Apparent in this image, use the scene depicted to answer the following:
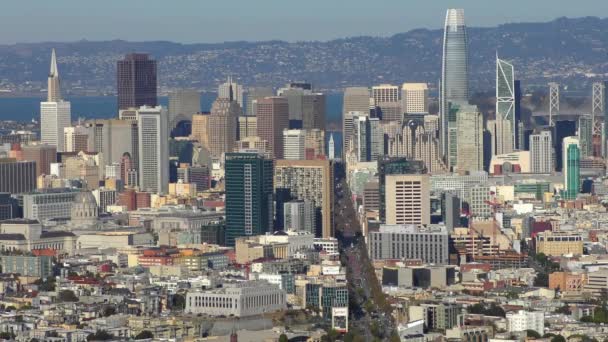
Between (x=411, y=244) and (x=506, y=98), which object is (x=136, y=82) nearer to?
(x=506, y=98)

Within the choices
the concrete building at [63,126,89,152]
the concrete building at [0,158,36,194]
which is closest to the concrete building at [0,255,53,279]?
the concrete building at [0,158,36,194]

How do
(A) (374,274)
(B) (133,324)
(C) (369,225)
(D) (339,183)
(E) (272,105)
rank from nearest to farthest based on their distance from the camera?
(B) (133,324) → (A) (374,274) → (C) (369,225) → (D) (339,183) → (E) (272,105)

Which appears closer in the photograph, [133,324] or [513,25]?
[133,324]

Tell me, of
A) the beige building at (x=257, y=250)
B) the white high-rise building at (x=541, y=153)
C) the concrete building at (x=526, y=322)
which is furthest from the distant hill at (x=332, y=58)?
the concrete building at (x=526, y=322)

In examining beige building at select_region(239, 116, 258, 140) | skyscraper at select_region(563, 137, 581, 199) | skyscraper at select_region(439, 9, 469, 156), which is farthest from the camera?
skyscraper at select_region(439, 9, 469, 156)

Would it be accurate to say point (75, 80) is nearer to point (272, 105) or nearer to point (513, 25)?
point (513, 25)

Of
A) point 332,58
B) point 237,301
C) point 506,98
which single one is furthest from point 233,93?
point 237,301

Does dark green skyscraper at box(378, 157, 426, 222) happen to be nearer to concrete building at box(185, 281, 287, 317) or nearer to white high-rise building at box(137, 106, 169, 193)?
white high-rise building at box(137, 106, 169, 193)

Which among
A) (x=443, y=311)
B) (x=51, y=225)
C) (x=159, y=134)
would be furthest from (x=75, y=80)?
(x=443, y=311)

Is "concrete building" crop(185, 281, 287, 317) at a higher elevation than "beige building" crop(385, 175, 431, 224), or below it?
below
